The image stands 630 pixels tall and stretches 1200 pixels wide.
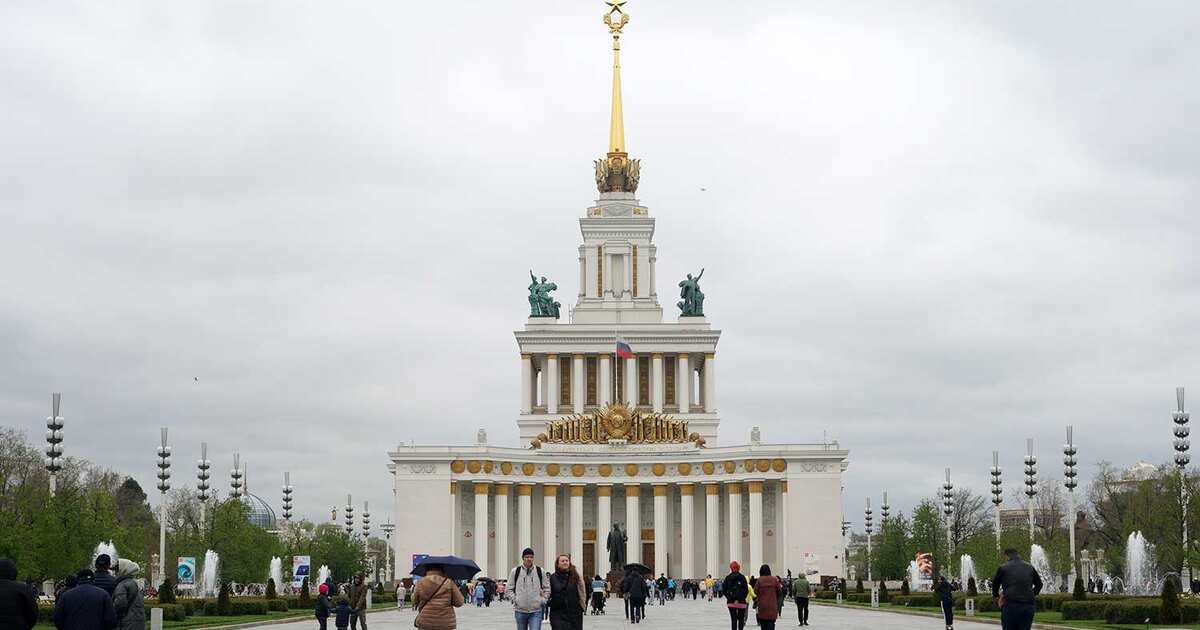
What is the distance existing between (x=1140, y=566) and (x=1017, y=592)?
203ft

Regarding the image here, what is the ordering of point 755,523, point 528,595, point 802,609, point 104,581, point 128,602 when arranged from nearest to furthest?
point 104,581 → point 128,602 → point 528,595 → point 802,609 → point 755,523

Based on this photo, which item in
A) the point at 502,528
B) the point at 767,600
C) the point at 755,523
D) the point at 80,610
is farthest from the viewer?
the point at 502,528

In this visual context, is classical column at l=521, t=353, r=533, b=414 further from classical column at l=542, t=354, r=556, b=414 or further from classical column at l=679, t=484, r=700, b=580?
classical column at l=679, t=484, r=700, b=580

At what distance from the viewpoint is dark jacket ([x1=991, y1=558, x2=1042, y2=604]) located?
77.3 feet

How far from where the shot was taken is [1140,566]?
265 ft

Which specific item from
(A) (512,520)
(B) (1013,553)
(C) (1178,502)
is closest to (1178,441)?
(C) (1178,502)

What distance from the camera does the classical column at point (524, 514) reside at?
107m

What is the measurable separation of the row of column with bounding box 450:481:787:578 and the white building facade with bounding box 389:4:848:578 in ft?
0.31

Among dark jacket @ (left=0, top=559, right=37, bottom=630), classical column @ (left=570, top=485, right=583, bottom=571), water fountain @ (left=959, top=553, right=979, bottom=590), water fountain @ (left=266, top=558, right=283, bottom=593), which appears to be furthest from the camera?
classical column @ (left=570, top=485, right=583, bottom=571)

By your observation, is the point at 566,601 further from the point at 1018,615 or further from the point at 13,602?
the point at 13,602

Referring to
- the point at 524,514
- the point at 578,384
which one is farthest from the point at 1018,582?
the point at 578,384

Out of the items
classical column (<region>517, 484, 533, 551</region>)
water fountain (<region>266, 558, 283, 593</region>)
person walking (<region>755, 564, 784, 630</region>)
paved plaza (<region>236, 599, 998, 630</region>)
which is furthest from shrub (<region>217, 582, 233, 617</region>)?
classical column (<region>517, 484, 533, 551</region>)

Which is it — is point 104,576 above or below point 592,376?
below

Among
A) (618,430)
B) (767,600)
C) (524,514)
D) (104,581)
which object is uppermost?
(618,430)
